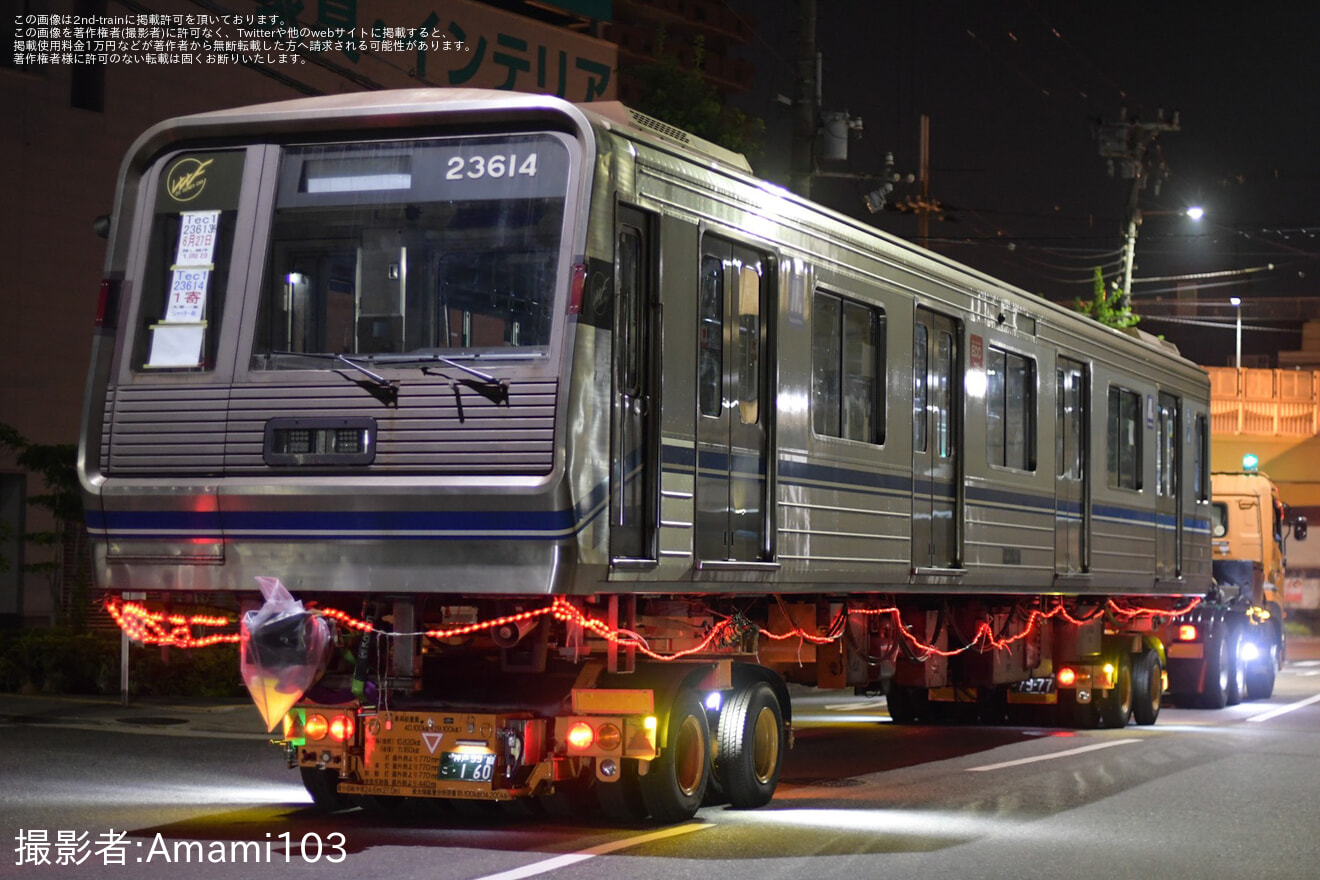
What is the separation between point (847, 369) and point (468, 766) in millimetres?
4317

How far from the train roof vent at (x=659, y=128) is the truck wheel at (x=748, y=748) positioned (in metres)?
3.25

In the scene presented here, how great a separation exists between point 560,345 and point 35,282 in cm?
1977

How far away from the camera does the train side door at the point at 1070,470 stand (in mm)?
17844

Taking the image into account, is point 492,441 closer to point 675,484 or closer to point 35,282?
point 675,484

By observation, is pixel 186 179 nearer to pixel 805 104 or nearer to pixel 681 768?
pixel 681 768

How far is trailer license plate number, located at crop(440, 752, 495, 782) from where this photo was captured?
10.4 meters

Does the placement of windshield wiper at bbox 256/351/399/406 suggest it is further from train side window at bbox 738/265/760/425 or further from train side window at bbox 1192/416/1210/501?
train side window at bbox 1192/416/1210/501

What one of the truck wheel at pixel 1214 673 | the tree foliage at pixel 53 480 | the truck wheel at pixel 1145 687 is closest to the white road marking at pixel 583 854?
the truck wheel at pixel 1145 687

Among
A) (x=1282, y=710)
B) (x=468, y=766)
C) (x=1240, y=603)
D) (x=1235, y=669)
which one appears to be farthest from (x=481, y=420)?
(x=1240, y=603)

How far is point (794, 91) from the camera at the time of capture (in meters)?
24.5

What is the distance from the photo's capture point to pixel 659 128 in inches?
445

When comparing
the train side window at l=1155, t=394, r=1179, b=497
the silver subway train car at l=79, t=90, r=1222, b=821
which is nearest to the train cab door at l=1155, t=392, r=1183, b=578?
the train side window at l=1155, t=394, r=1179, b=497

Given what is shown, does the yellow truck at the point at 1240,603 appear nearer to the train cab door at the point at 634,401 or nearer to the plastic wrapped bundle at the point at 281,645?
the train cab door at the point at 634,401

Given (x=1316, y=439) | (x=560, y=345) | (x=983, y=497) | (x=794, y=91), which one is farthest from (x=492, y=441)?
(x=1316, y=439)
